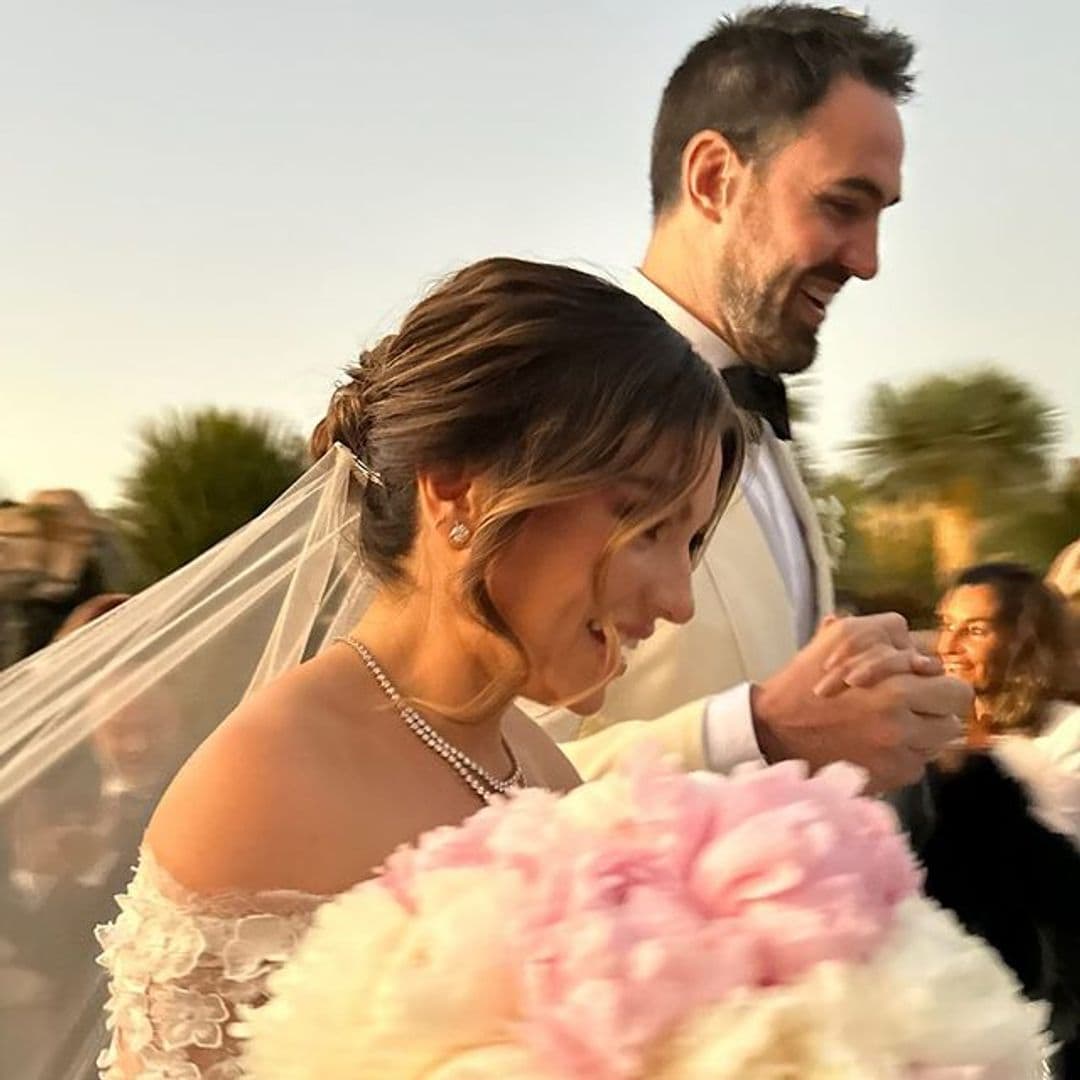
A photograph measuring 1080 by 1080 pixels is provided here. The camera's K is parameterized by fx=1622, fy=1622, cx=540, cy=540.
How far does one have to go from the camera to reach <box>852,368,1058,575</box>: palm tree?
12953 millimetres

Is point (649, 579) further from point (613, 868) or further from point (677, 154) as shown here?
point (677, 154)

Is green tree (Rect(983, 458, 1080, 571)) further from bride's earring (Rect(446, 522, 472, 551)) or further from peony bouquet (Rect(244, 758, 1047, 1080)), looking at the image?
peony bouquet (Rect(244, 758, 1047, 1080))

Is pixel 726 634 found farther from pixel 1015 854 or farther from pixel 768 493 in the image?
pixel 1015 854

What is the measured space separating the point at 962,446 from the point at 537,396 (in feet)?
40.2

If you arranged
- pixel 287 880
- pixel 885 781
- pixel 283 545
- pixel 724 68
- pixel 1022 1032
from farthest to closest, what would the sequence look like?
1. pixel 724 68
2. pixel 283 545
3. pixel 885 781
4. pixel 287 880
5. pixel 1022 1032

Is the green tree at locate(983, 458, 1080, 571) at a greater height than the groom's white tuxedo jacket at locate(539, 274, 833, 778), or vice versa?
the groom's white tuxedo jacket at locate(539, 274, 833, 778)

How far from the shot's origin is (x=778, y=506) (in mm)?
2162

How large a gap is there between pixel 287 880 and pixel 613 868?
53 centimetres

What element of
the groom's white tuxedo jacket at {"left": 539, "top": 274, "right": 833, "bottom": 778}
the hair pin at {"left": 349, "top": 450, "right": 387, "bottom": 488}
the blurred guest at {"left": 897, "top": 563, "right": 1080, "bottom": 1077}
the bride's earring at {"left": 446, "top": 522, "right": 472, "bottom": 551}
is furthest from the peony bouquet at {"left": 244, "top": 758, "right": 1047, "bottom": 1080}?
the blurred guest at {"left": 897, "top": 563, "right": 1080, "bottom": 1077}

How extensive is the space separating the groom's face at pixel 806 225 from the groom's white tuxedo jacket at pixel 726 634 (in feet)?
0.26

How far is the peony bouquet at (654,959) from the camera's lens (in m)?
0.69

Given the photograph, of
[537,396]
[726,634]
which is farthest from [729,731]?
[537,396]

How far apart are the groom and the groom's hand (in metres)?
0.22

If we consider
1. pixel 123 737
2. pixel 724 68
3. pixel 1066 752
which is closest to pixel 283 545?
pixel 123 737
